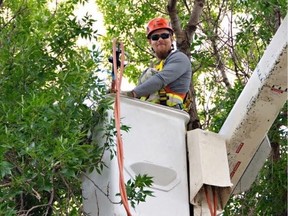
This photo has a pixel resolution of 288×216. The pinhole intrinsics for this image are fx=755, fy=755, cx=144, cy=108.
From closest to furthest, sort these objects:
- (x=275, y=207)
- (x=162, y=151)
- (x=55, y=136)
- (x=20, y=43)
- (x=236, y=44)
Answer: (x=55, y=136) → (x=162, y=151) → (x=20, y=43) → (x=275, y=207) → (x=236, y=44)

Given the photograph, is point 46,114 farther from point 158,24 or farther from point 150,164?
point 158,24

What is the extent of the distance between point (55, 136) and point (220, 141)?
106 cm

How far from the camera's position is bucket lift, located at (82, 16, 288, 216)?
4066mm

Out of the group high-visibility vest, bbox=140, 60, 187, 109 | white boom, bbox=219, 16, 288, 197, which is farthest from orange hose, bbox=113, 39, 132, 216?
white boom, bbox=219, 16, 288, 197

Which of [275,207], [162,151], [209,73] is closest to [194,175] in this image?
[162,151]

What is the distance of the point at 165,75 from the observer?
4.59m

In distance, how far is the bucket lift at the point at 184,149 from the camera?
4.07 metres

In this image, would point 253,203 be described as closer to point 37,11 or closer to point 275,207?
point 275,207

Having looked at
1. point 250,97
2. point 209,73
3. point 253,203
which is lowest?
point 253,203

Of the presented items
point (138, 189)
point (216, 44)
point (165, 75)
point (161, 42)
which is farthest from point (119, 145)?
point (216, 44)

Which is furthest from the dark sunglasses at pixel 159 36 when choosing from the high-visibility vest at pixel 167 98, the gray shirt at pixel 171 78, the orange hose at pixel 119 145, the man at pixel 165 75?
the orange hose at pixel 119 145

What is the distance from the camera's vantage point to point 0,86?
442 centimetres

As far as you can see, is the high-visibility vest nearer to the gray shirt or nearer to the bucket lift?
the gray shirt

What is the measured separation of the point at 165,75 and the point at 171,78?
0.18ft
